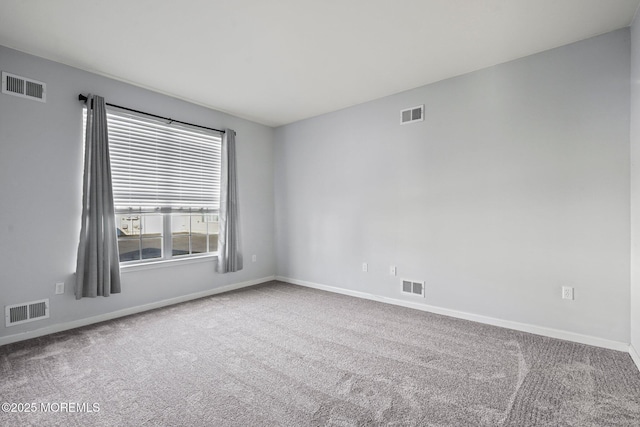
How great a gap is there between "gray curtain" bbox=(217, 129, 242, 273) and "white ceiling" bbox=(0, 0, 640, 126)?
3.58ft

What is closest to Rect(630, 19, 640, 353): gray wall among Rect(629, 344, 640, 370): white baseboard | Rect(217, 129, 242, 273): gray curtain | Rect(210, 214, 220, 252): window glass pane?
Rect(629, 344, 640, 370): white baseboard

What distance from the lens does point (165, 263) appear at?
405cm

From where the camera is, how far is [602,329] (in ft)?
9.00

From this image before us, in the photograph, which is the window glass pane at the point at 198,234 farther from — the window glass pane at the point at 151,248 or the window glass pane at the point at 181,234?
the window glass pane at the point at 151,248

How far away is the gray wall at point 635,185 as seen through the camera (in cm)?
243

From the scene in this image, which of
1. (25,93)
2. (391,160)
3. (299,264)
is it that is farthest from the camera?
(299,264)

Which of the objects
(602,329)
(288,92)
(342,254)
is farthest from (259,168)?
(602,329)

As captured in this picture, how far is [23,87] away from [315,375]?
388 centimetres

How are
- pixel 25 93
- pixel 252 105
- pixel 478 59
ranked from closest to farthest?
pixel 25 93, pixel 478 59, pixel 252 105

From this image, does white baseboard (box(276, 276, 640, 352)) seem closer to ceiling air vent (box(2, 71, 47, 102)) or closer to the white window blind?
the white window blind

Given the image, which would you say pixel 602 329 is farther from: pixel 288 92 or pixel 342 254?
pixel 288 92

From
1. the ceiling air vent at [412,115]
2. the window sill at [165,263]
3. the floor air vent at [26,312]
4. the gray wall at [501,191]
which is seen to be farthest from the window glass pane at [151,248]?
the ceiling air vent at [412,115]

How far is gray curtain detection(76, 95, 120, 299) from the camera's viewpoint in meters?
3.25

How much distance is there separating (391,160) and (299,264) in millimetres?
2401
